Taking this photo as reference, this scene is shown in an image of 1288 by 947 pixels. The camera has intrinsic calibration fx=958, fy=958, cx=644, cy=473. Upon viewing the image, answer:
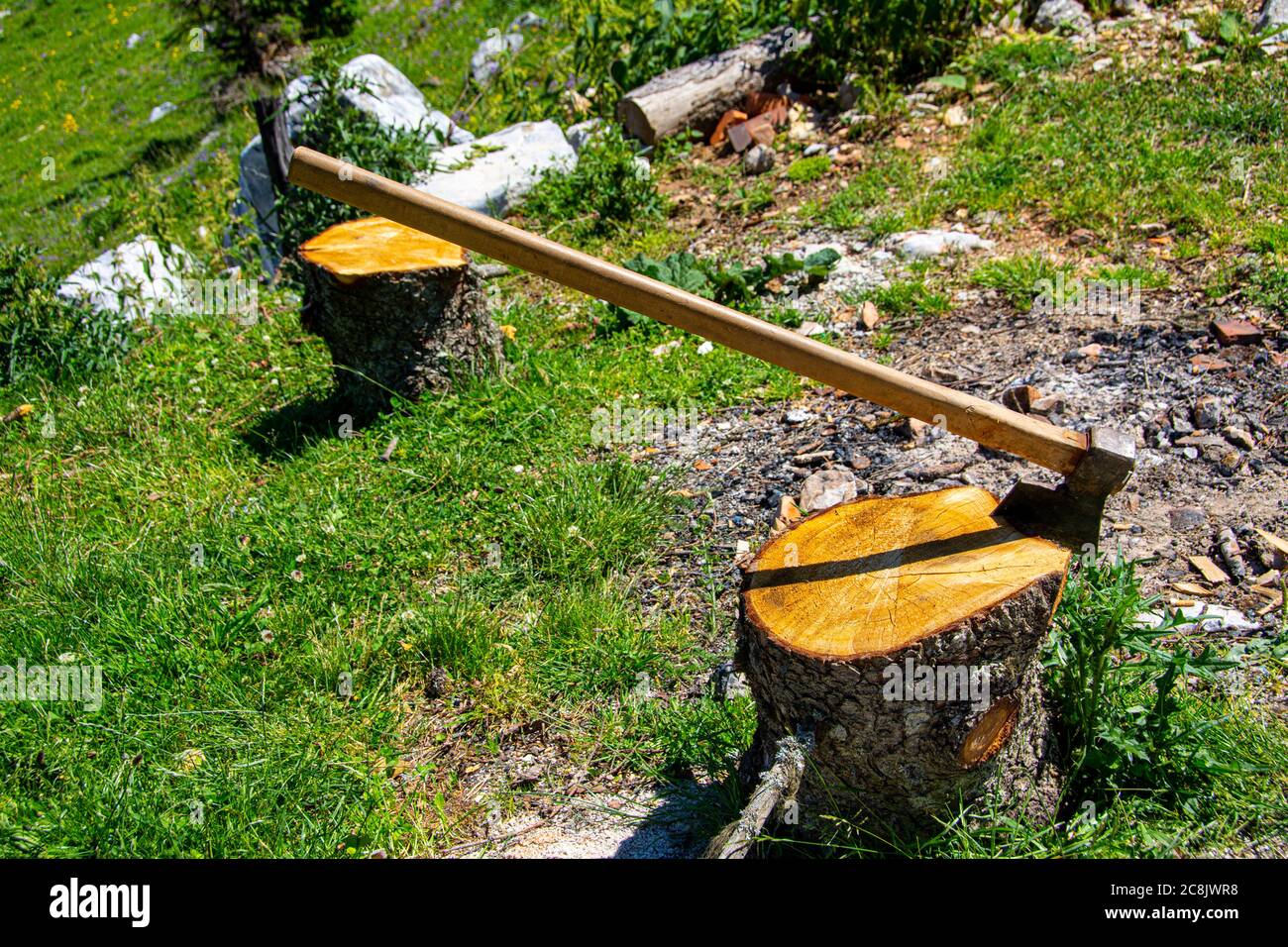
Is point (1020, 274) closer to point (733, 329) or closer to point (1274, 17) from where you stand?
point (733, 329)

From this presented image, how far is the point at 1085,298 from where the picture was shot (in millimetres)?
4816

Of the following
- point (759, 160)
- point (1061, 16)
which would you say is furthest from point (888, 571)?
point (1061, 16)

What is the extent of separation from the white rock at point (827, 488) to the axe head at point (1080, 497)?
50.1 inches

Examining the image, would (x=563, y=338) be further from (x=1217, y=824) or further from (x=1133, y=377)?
(x=1217, y=824)

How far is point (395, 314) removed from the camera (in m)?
4.92

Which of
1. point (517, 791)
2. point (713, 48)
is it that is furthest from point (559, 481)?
point (713, 48)

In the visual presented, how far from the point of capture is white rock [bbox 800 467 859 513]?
12.7 ft

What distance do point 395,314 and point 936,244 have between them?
308 cm

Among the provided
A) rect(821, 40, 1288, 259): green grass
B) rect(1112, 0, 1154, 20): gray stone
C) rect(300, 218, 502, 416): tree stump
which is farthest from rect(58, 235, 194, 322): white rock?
rect(1112, 0, 1154, 20): gray stone

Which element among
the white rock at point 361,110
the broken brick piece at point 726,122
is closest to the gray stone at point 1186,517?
the broken brick piece at point 726,122

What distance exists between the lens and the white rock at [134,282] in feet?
21.2

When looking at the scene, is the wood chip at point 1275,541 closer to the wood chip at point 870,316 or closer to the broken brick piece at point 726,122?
the wood chip at point 870,316

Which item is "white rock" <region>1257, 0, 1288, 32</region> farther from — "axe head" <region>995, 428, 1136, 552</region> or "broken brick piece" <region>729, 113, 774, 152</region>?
"axe head" <region>995, 428, 1136, 552</region>

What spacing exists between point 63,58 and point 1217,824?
16676 millimetres
